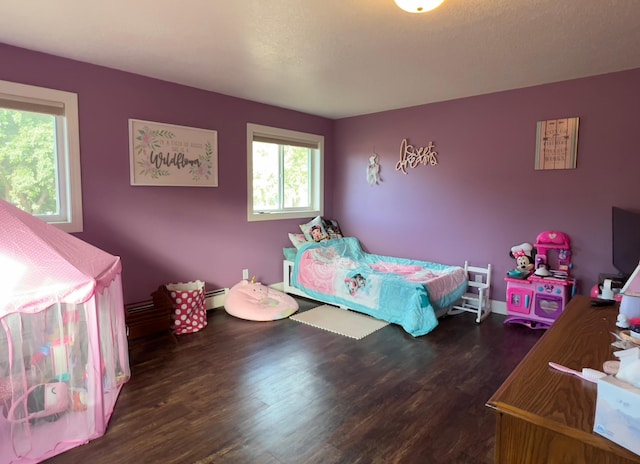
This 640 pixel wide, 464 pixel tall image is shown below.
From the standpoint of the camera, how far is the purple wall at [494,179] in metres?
3.39

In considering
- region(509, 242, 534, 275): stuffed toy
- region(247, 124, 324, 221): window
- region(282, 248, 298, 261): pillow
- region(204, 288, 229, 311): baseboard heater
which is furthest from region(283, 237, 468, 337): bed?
region(204, 288, 229, 311): baseboard heater

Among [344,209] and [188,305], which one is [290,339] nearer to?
[188,305]

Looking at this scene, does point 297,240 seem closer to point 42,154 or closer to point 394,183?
point 394,183

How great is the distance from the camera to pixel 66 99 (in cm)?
307

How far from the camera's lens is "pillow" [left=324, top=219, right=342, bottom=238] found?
509cm

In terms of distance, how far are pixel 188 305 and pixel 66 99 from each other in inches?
77.8

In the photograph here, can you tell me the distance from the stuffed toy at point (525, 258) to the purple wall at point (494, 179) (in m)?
0.13

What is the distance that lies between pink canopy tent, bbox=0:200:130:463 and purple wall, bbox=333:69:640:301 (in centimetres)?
356

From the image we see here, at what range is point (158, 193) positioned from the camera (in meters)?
3.69

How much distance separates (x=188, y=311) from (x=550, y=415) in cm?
311

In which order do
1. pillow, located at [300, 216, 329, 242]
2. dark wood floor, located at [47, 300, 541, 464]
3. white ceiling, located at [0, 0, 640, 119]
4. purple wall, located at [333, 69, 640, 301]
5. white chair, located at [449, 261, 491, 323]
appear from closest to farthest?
1. dark wood floor, located at [47, 300, 541, 464]
2. white ceiling, located at [0, 0, 640, 119]
3. purple wall, located at [333, 69, 640, 301]
4. white chair, located at [449, 261, 491, 323]
5. pillow, located at [300, 216, 329, 242]

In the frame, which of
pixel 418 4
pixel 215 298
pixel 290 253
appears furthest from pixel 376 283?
pixel 418 4

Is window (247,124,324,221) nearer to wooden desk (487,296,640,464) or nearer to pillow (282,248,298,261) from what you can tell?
pillow (282,248,298,261)

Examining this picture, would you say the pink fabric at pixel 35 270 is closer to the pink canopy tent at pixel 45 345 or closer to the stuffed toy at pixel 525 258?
the pink canopy tent at pixel 45 345
